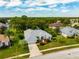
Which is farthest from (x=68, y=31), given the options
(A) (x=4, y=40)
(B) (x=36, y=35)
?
(A) (x=4, y=40)

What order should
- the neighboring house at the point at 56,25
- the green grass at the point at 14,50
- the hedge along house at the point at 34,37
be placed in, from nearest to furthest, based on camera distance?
the green grass at the point at 14,50 < the hedge along house at the point at 34,37 < the neighboring house at the point at 56,25

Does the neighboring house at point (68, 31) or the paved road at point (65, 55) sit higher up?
the neighboring house at point (68, 31)

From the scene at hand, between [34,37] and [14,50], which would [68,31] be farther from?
[14,50]

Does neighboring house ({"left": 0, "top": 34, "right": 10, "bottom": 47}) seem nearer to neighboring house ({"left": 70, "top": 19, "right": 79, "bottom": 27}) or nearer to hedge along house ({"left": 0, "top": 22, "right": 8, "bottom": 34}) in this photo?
hedge along house ({"left": 0, "top": 22, "right": 8, "bottom": 34})

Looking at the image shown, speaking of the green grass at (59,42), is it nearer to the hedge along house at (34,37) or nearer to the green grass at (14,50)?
the hedge along house at (34,37)

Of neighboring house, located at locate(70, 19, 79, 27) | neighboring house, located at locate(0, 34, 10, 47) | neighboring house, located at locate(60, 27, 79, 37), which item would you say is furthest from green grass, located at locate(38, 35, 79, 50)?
neighboring house, located at locate(0, 34, 10, 47)

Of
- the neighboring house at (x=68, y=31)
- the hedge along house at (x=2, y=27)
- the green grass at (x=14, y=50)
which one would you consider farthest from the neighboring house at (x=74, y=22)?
the hedge along house at (x=2, y=27)
